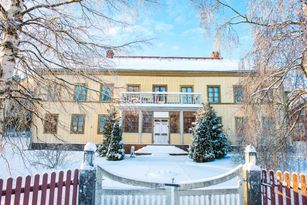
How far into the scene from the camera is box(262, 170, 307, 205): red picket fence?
407 cm

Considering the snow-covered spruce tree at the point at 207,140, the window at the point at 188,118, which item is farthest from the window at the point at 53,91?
the window at the point at 188,118

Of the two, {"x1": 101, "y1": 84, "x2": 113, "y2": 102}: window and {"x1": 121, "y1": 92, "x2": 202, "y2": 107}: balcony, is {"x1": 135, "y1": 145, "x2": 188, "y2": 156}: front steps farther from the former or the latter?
{"x1": 101, "y1": 84, "x2": 113, "y2": 102}: window

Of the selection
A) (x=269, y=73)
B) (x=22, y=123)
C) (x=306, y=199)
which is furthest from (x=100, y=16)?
(x=306, y=199)

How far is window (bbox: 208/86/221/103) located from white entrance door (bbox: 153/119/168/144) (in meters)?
4.46

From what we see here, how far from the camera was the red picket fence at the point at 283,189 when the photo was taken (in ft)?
13.3

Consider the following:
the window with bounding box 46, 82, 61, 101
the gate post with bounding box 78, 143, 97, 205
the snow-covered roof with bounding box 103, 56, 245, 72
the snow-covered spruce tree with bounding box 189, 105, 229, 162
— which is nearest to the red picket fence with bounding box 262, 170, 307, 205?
the gate post with bounding box 78, 143, 97, 205

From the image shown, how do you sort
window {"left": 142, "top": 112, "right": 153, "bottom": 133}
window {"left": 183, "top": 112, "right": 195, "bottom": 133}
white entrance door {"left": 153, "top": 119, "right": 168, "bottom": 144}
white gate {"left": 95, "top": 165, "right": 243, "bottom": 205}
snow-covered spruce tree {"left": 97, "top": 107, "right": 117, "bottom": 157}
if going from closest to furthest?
1. white gate {"left": 95, "top": 165, "right": 243, "bottom": 205}
2. snow-covered spruce tree {"left": 97, "top": 107, "right": 117, "bottom": 157}
3. white entrance door {"left": 153, "top": 119, "right": 168, "bottom": 144}
4. window {"left": 142, "top": 112, "right": 153, "bottom": 133}
5. window {"left": 183, "top": 112, "right": 195, "bottom": 133}

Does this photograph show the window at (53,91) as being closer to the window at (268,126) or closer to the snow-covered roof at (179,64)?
the window at (268,126)

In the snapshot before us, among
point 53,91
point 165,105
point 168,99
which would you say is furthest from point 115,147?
point 53,91

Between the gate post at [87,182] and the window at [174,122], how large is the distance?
630 inches

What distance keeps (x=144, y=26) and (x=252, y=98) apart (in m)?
3.68

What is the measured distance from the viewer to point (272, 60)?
545 cm

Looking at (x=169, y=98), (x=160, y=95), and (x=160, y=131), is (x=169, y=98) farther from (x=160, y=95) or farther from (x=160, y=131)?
(x=160, y=131)

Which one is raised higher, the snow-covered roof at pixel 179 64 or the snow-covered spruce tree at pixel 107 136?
the snow-covered roof at pixel 179 64
